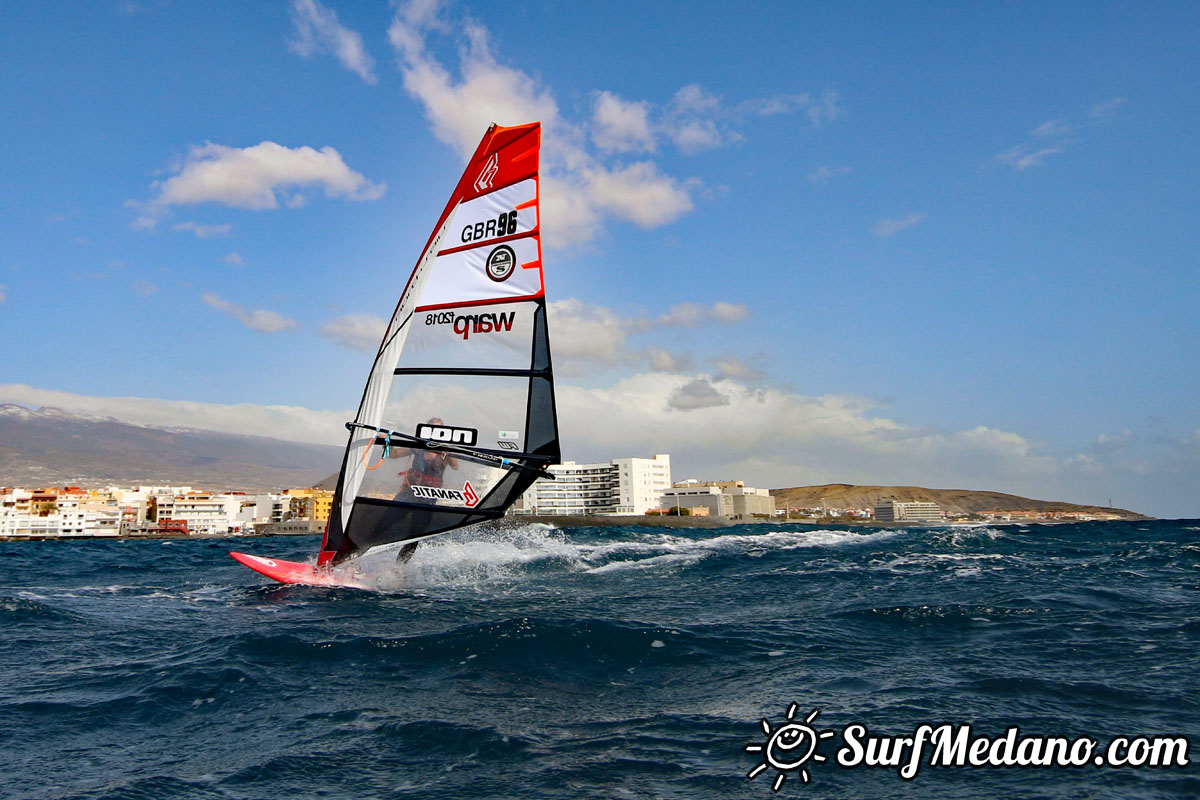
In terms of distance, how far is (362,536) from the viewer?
38.3 ft

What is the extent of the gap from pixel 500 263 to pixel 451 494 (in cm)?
375

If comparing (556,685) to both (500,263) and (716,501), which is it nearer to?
(500,263)

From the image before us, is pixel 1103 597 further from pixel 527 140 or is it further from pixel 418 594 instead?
pixel 527 140

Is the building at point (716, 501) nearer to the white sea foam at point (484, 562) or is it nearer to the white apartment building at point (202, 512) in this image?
the white apartment building at point (202, 512)

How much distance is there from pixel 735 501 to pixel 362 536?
12113 cm

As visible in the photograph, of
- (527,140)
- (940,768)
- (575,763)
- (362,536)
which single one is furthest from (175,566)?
(940,768)

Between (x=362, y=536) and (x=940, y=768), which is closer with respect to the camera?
(x=940, y=768)

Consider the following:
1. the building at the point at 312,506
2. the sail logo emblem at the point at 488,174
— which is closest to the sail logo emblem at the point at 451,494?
the sail logo emblem at the point at 488,174

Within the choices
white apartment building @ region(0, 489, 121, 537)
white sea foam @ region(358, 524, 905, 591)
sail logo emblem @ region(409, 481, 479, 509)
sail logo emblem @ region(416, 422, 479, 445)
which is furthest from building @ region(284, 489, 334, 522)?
sail logo emblem @ region(416, 422, 479, 445)

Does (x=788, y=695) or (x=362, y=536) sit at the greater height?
(x=362, y=536)

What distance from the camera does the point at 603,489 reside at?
13012 cm

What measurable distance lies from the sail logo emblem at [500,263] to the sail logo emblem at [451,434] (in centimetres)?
244

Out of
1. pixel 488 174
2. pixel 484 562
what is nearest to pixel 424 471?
pixel 488 174

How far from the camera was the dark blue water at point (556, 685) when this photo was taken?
13.5 feet
